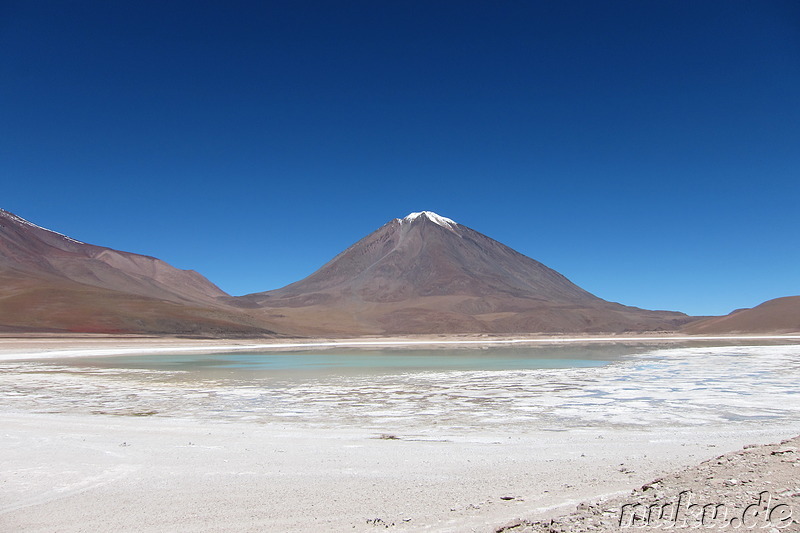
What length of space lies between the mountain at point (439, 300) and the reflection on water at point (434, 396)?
78.5 m

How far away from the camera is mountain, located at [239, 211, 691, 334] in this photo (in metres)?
115

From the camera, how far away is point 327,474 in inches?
264

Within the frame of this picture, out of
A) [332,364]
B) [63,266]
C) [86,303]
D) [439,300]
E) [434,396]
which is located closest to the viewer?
[434,396]

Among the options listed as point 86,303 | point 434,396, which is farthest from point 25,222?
point 434,396

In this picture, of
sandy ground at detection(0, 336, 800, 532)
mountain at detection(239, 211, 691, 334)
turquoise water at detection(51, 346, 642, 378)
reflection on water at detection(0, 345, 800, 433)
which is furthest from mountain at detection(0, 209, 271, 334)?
sandy ground at detection(0, 336, 800, 532)

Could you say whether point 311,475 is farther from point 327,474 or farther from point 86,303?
point 86,303

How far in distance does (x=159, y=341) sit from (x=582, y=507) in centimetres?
5647

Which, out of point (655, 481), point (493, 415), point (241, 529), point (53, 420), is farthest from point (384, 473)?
point (53, 420)

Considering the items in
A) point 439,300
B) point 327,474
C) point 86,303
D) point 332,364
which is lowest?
point 327,474

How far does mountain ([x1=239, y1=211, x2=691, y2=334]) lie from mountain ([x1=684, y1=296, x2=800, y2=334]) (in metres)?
25.6

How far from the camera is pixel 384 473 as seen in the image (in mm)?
6711

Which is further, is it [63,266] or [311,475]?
[63,266]

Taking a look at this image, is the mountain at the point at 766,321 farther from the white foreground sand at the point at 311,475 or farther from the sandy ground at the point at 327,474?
the white foreground sand at the point at 311,475

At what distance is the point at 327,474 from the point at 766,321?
9111 cm
